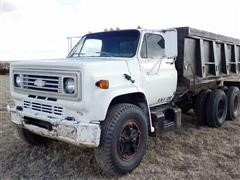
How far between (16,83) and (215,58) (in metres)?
5.07

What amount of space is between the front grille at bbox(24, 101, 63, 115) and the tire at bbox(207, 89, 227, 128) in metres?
4.20

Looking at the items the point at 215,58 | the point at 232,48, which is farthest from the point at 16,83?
the point at 232,48

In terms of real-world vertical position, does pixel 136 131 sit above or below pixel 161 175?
above

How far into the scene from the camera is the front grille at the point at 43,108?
4535 mm

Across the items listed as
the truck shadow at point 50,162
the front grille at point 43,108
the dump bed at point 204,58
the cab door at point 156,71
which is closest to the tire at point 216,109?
the dump bed at point 204,58

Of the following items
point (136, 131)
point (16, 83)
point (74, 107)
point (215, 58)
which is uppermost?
point (215, 58)

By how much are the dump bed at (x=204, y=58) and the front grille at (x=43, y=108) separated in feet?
10.1

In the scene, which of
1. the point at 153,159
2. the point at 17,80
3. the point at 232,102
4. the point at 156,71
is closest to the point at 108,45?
the point at 156,71

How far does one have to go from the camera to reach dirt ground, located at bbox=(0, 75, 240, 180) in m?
4.71

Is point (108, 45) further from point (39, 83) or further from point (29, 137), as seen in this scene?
point (29, 137)

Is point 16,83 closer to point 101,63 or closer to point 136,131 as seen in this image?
point 101,63

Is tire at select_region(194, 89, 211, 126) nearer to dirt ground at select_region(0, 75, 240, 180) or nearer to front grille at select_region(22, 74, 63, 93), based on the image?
dirt ground at select_region(0, 75, 240, 180)

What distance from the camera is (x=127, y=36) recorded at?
5543 millimetres

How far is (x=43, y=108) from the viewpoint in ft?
15.5
